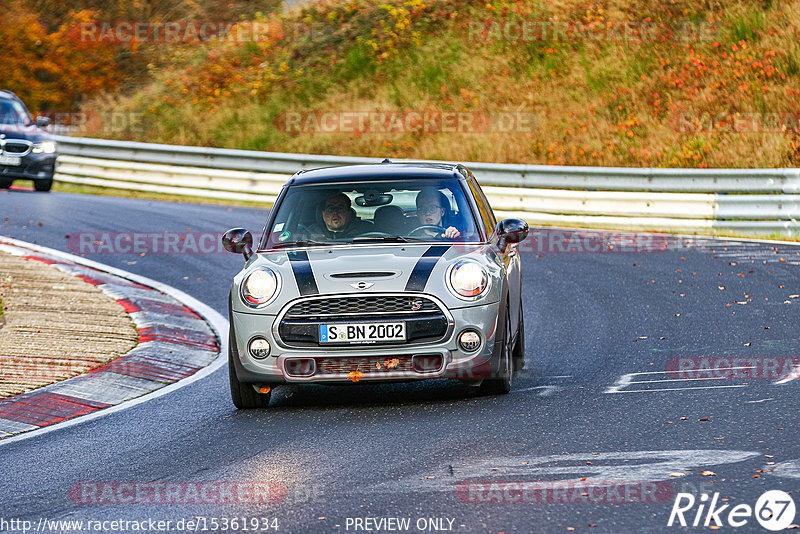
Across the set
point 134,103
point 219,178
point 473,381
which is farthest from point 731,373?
point 134,103

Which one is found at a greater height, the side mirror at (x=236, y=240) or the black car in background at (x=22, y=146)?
the black car in background at (x=22, y=146)

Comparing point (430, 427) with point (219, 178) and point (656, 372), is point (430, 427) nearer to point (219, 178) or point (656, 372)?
point (656, 372)

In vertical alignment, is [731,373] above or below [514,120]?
below

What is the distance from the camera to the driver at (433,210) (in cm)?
886

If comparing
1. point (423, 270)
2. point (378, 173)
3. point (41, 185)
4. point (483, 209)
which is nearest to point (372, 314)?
point (423, 270)

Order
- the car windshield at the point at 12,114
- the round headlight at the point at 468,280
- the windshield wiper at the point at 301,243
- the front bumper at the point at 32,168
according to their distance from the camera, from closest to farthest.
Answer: the round headlight at the point at 468,280
the windshield wiper at the point at 301,243
the car windshield at the point at 12,114
the front bumper at the point at 32,168

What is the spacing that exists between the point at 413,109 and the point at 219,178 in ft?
23.8

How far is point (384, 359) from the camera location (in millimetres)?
7871

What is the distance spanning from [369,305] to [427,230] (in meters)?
1.21

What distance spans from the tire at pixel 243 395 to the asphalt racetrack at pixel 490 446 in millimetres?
118

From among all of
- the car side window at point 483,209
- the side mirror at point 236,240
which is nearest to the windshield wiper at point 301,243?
the side mirror at point 236,240

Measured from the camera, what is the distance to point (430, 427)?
7.36 m

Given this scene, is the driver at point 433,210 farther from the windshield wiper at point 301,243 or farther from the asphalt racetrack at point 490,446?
the asphalt racetrack at point 490,446

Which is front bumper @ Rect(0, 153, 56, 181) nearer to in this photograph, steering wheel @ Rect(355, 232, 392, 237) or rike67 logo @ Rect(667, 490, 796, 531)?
steering wheel @ Rect(355, 232, 392, 237)
